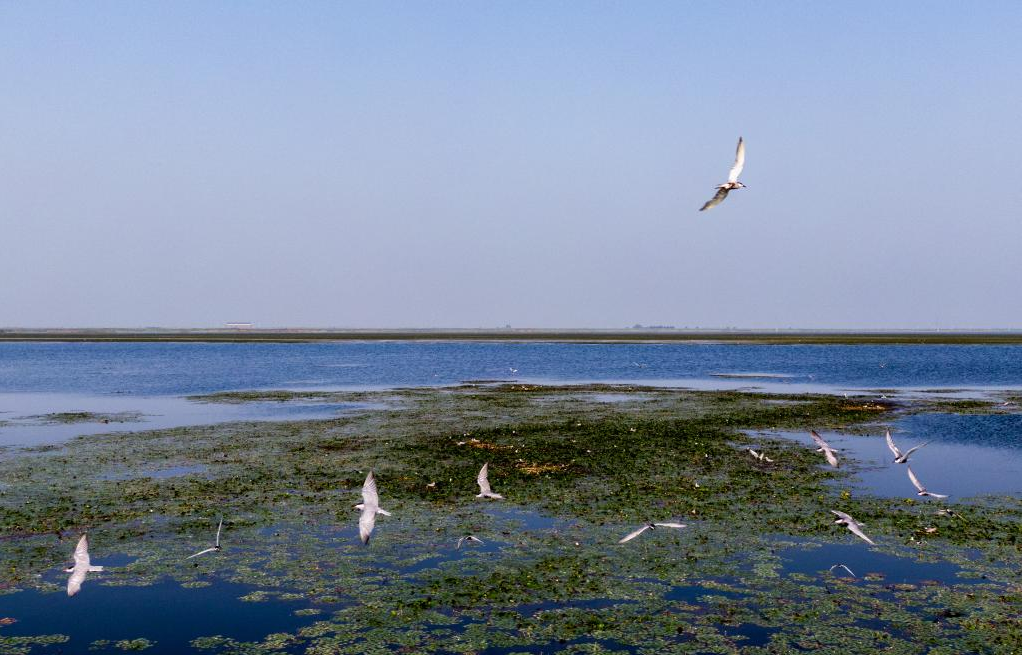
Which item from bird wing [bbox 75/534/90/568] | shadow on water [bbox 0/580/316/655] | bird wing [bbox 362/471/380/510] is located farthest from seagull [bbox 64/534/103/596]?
bird wing [bbox 362/471/380/510]

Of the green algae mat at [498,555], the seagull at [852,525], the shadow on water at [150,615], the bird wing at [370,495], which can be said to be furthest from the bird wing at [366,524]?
the seagull at [852,525]

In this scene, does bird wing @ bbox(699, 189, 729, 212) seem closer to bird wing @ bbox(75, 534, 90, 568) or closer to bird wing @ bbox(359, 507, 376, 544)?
bird wing @ bbox(359, 507, 376, 544)

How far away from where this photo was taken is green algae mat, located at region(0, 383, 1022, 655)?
13453mm

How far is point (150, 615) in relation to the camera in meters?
14.4

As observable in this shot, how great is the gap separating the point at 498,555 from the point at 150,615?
24.0ft

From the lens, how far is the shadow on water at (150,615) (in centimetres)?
1338

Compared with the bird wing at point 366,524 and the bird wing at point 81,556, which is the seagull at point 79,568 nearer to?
the bird wing at point 81,556

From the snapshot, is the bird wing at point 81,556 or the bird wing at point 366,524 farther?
the bird wing at point 366,524

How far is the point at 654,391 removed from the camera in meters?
62.6

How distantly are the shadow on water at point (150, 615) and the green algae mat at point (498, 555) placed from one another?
0.05m

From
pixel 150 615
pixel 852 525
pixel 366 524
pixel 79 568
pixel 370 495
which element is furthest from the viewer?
pixel 852 525

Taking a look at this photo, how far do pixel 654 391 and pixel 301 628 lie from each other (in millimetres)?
51183

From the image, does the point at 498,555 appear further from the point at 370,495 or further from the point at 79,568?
the point at 79,568

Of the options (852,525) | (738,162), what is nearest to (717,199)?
(738,162)
